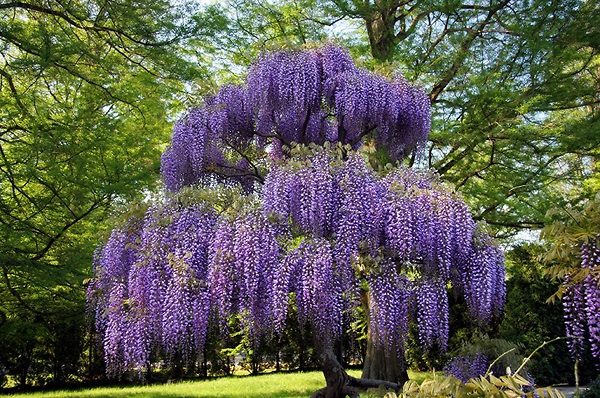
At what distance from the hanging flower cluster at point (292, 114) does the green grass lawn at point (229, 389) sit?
511cm

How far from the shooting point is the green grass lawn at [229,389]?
383 inches

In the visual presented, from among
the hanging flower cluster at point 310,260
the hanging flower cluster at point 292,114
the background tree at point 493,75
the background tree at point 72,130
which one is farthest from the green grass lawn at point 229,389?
the hanging flower cluster at point 310,260

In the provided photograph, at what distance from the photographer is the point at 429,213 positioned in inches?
179

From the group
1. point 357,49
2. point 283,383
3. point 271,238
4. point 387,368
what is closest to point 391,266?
point 271,238

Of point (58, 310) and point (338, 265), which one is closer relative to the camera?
point (338, 265)

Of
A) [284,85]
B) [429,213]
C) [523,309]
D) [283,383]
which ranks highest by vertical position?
[284,85]

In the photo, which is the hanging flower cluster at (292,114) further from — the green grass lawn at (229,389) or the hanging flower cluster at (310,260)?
the green grass lawn at (229,389)

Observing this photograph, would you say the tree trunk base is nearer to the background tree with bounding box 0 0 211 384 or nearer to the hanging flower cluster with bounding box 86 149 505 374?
the hanging flower cluster with bounding box 86 149 505 374

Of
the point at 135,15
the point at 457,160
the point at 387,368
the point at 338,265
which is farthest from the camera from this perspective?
the point at 457,160

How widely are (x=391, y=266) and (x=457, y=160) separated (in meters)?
5.63

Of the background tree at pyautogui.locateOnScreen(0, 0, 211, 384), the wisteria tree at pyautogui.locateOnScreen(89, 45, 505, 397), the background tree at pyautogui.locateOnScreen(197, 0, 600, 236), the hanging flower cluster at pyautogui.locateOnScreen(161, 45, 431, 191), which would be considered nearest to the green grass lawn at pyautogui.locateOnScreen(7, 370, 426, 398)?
the background tree at pyautogui.locateOnScreen(0, 0, 211, 384)

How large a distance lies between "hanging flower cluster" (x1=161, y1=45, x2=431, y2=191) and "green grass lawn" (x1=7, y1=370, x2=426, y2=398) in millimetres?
5110

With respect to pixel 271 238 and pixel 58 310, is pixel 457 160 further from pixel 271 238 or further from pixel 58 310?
pixel 58 310

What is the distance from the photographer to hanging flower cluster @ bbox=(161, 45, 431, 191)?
5.45 meters
